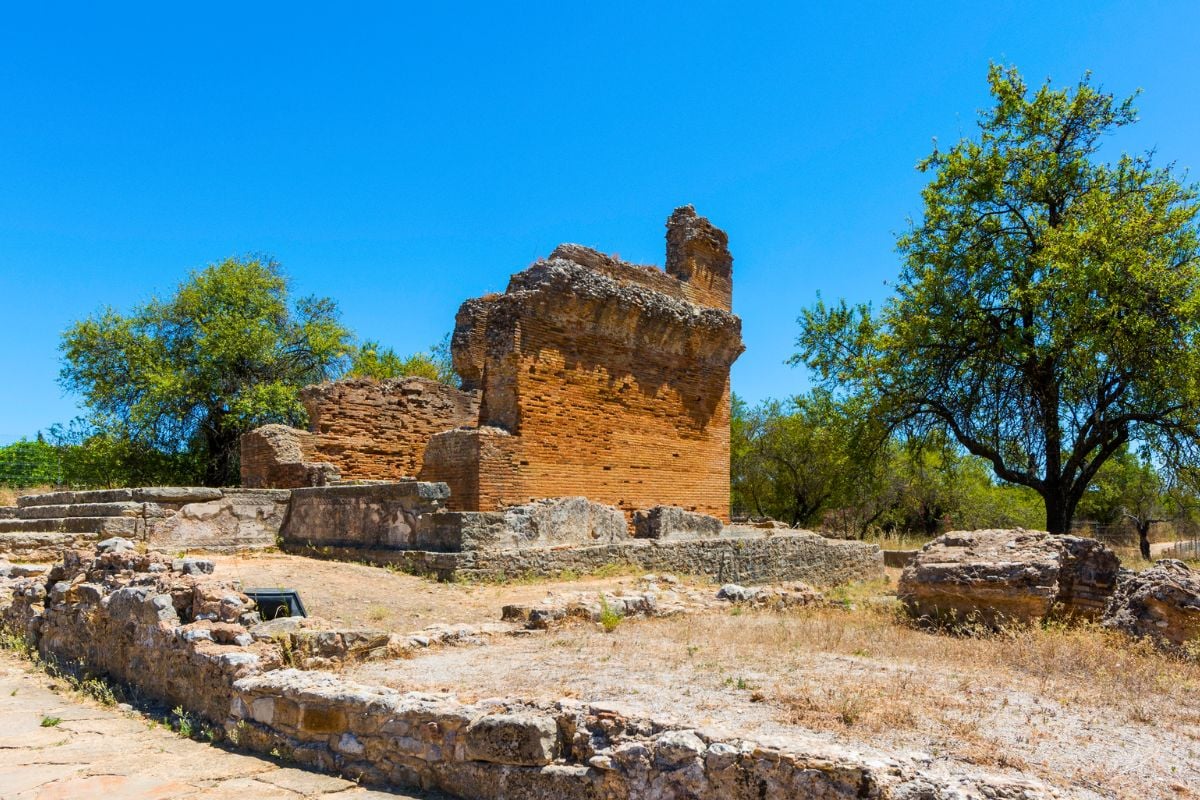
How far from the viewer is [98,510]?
1231cm

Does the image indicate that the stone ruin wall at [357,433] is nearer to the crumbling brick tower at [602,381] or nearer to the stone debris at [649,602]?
the crumbling brick tower at [602,381]

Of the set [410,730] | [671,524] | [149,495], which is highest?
[149,495]

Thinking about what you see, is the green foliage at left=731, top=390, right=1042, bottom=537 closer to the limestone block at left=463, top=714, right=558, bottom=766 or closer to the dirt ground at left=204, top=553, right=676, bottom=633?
the dirt ground at left=204, top=553, right=676, bottom=633

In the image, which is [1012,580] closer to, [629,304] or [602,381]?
[602,381]

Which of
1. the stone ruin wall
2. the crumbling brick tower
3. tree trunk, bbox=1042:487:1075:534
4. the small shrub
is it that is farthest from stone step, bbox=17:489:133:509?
tree trunk, bbox=1042:487:1075:534

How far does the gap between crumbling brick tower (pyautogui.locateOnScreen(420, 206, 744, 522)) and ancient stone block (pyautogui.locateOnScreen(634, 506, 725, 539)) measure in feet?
2.91

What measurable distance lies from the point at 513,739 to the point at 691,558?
9815 mm

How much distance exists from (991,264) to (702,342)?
5.61 metres

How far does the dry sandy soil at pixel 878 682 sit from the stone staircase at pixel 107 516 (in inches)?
193

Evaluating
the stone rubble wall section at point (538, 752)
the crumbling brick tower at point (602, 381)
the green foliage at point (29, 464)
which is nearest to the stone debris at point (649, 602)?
the stone rubble wall section at point (538, 752)

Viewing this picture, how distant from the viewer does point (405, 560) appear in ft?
36.5

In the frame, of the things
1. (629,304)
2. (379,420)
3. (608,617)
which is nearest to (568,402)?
(629,304)

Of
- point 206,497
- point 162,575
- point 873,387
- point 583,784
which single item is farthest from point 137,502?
point 873,387

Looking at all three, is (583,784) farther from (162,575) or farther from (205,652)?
(162,575)
